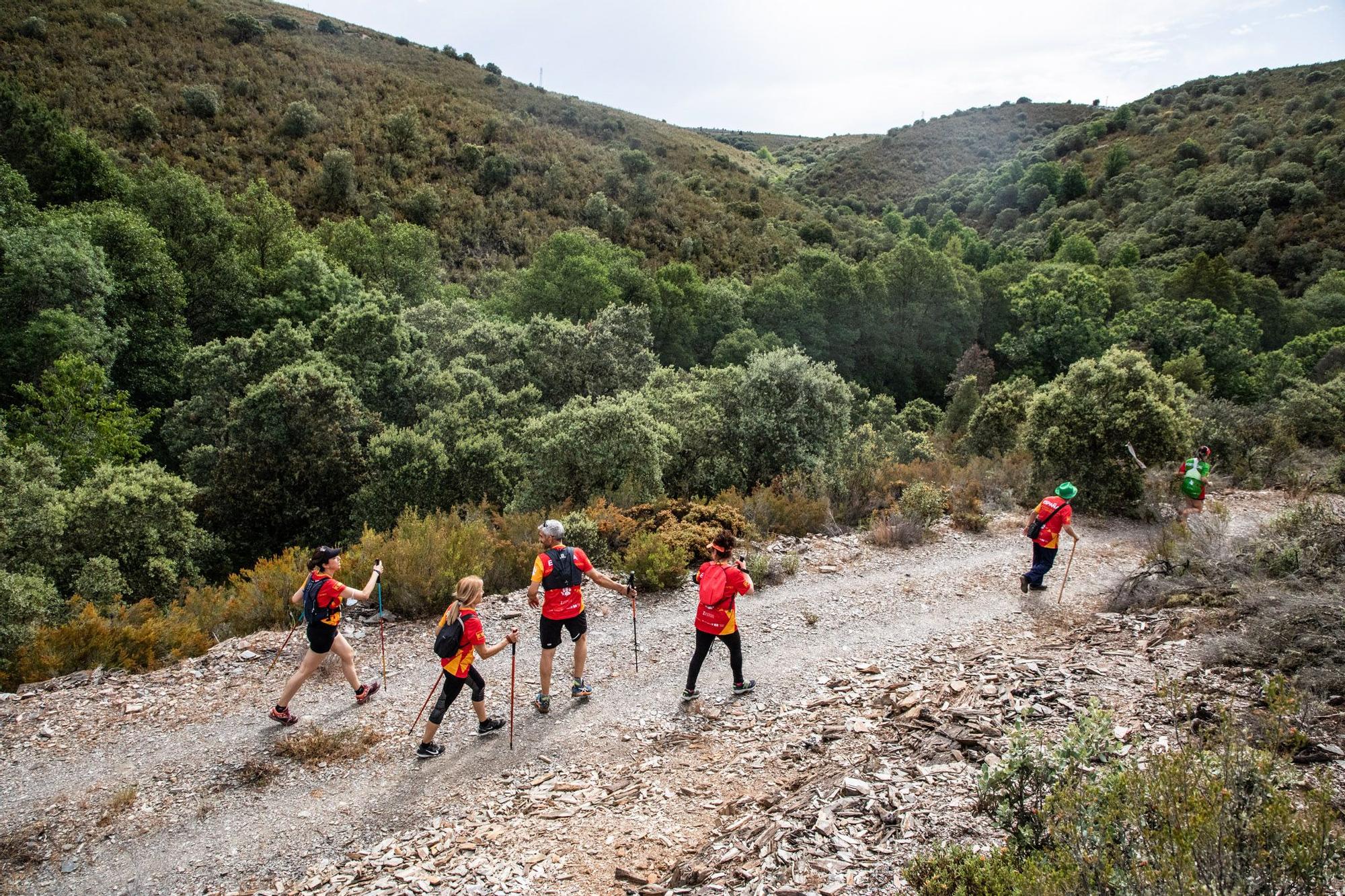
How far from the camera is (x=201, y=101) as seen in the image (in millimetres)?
45438

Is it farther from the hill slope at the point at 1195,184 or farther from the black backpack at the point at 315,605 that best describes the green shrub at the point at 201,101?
the hill slope at the point at 1195,184

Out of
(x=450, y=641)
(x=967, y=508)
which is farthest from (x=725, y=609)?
(x=967, y=508)

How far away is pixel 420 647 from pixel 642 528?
426 cm

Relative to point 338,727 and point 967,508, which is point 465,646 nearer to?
point 338,727

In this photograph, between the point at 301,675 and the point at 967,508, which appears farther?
the point at 967,508

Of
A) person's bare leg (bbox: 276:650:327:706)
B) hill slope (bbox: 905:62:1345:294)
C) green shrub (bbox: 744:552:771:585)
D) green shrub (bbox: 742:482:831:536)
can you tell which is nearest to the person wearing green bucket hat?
green shrub (bbox: 744:552:771:585)

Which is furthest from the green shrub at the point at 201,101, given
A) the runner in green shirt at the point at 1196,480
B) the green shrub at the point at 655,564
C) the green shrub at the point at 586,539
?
the runner in green shirt at the point at 1196,480

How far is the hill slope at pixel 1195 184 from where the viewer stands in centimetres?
5406

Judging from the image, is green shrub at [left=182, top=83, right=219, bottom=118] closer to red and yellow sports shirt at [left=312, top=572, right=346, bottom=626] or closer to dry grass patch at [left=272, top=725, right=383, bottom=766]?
red and yellow sports shirt at [left=312, top=572, right=346, bottom=626]

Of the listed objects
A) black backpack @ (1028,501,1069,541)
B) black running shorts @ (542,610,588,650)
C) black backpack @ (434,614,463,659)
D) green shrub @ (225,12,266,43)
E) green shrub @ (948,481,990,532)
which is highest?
green shrub @ (225,12,266,43)

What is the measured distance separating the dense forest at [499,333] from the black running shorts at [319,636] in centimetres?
257

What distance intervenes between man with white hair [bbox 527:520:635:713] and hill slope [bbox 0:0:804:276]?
136 ft

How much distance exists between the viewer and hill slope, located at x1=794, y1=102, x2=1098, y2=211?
96375 millimetres

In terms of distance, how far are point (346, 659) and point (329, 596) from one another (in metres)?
0.74
